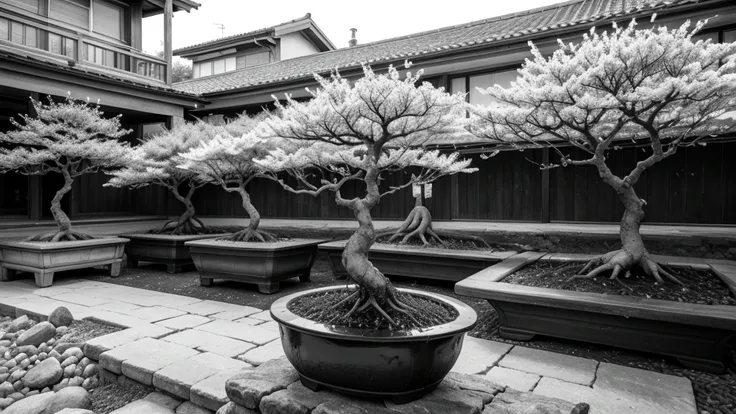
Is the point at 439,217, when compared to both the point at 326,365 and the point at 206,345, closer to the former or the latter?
the point at 206,345

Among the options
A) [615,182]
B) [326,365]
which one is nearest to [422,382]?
[326,365]

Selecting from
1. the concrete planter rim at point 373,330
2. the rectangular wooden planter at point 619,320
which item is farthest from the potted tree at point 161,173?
the concrete planter rim at point 373,330

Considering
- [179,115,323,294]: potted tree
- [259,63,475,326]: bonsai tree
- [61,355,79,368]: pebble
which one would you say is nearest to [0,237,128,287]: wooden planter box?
[179,115,323,294]: potted tree

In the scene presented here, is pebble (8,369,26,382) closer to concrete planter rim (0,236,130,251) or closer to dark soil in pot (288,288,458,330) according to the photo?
dark soil in pot (288,288,458,330)

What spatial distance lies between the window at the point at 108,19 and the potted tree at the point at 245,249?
7.23m

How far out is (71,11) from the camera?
10.8 metres

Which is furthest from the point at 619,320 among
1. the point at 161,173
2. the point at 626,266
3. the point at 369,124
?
the point at 161,173

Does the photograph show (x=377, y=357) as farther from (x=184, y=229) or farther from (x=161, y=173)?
(x=184, y=229)

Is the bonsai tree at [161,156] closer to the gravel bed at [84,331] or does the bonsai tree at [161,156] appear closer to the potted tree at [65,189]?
the potted tree at [65,189]

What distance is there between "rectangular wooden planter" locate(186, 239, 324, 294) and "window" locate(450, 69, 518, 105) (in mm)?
3824

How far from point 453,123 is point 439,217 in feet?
13.6

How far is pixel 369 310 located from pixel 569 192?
17.0ft

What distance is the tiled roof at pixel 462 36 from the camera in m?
6.61

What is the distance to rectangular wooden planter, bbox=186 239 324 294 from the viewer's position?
236 inches
